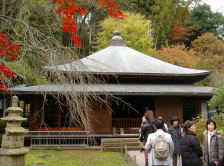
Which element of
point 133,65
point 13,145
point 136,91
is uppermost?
point 133,65

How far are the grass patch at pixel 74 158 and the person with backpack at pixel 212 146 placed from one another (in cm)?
446

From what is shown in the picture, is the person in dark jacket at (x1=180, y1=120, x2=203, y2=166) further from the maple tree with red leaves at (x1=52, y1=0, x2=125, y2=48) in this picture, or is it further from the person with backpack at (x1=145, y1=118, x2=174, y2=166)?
the maple tree with red leaves at (x1=52, y1=0, x2=125, y2=48)

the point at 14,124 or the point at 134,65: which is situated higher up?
the point at 134,65

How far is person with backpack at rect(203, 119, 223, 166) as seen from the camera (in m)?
4.73

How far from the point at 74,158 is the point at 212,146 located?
252 inches

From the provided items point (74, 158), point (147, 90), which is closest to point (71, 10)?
point (74, 158)

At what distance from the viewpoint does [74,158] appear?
989cm

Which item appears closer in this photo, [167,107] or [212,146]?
[212,146]

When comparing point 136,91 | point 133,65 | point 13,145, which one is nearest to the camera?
point 13,145

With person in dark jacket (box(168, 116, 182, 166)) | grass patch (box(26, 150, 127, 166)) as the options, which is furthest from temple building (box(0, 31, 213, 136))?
person in dark jacket (box(168, 116, 182, 166))

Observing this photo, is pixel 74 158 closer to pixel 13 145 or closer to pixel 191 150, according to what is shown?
pixel 13 145

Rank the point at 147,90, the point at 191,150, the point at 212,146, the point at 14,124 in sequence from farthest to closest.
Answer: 1. the point at 147,90
2. the point at 14,124
3. the point at 212,146
4. the point at 191,150

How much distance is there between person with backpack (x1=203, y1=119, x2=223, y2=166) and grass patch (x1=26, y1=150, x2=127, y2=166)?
4459mm

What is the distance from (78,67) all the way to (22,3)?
2.07 meters
